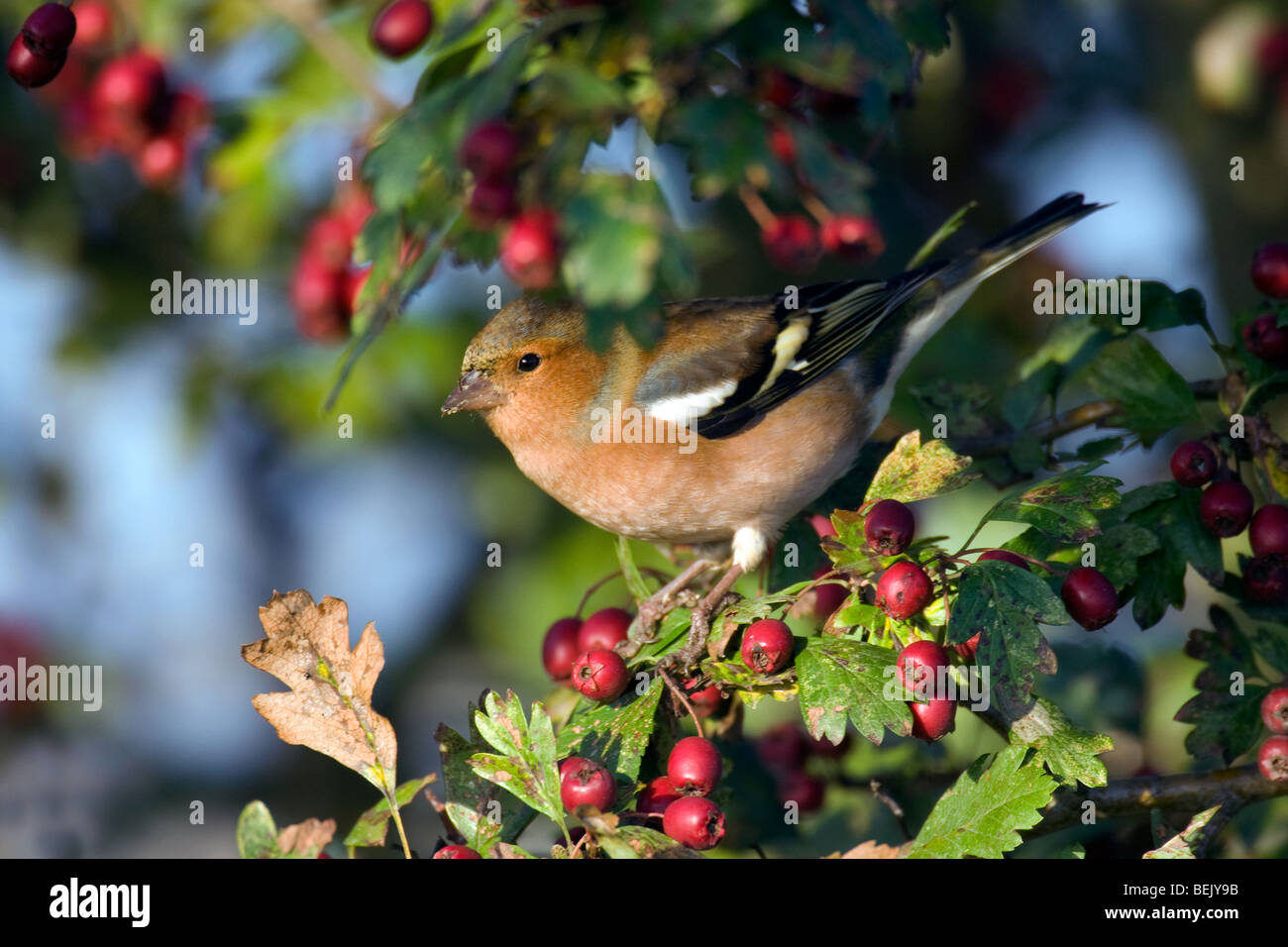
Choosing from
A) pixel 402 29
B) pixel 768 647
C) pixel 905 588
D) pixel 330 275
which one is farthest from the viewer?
pixel 330 275

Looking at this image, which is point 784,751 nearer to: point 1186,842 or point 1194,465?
point 1186,842

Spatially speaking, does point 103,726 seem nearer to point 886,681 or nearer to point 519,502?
point 519,502

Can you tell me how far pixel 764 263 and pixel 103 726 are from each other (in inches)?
149

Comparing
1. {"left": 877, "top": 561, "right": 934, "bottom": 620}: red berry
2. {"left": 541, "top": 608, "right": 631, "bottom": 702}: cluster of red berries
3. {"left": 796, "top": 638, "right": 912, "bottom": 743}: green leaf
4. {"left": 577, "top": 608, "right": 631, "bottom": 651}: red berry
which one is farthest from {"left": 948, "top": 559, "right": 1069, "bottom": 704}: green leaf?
{"left": 577, "top": 608, "right": 631, "bottom": 651}: red berry

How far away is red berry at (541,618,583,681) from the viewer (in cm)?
325

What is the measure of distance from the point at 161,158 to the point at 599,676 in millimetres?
2703

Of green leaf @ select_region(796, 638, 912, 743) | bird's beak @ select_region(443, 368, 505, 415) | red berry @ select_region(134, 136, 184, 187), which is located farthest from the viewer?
red berry @ select_region(134, 136, 184, 187)

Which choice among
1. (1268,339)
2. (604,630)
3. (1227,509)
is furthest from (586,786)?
(1268,339)

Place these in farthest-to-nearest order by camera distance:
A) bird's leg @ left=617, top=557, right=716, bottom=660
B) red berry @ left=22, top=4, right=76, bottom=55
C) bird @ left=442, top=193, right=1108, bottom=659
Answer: bird @ left=442, top=193, right=1108, bottom=659 → bird's leg @ left=617, top=557, right=716, bottom=660 → red berry @ left=22, top=4, right=76, bottom=55

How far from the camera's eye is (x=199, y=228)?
472 centimetres

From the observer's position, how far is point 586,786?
7.72 feet

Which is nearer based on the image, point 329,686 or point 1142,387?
point 329,686

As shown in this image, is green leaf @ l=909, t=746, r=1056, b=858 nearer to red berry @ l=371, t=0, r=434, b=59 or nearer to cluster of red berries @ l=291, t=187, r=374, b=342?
red berry @ l=371, t=0, r=434, b=59

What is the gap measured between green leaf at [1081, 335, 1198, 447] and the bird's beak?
1.92 m
